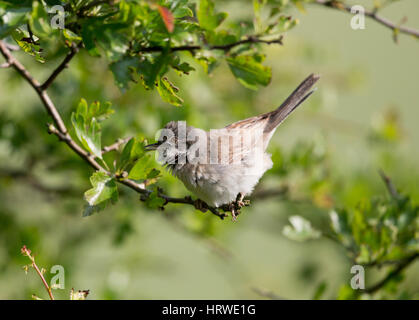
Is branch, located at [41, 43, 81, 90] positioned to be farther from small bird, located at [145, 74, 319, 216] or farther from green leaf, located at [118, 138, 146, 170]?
small bird, located at [145, 74, 319, 216]

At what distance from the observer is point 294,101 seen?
3.02m

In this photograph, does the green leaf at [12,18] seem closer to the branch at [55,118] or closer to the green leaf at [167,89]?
the branch at [55,118]

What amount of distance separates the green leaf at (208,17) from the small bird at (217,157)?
0.68 m

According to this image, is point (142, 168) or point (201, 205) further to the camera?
point (201, 205)

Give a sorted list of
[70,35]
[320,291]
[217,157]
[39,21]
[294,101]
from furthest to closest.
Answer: [294,101] → [217,157] → [320,291] → [70,35] → [39,21]

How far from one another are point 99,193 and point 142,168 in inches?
6.8

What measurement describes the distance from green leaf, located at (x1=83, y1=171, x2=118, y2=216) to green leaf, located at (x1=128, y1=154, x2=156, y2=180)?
0.08m

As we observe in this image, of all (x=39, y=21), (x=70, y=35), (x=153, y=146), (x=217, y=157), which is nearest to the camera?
(x=39, y=21)

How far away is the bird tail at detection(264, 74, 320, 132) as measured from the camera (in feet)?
9.64

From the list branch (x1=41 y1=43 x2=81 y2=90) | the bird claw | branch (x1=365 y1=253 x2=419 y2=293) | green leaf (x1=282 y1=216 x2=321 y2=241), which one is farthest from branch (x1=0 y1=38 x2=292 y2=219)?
branch (x1=365 y1=253 x2=419 y2=293)

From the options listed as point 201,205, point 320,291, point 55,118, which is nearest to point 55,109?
point 55,118

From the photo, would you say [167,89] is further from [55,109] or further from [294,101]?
[294,101]

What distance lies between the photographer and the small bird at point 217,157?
8.05ft
